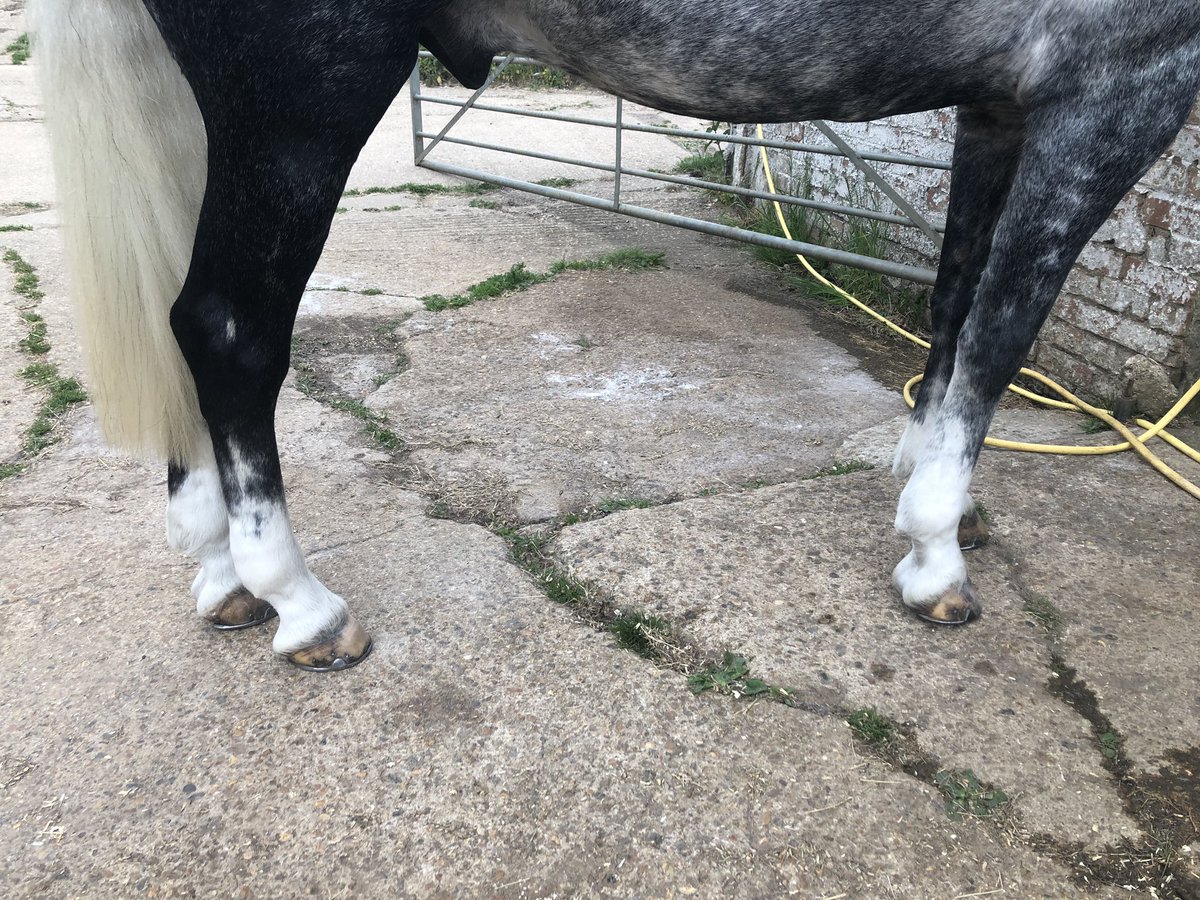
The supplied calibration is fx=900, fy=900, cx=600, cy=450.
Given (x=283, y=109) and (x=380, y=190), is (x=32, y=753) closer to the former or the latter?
(x=283, y=109)

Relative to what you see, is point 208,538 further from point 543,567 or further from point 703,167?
point 703,167

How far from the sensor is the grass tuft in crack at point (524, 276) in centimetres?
363

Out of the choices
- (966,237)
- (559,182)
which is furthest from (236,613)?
(559,182)

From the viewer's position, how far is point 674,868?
50.0 inches

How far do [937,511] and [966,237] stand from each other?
0.66m

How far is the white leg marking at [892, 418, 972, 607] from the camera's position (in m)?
1.76

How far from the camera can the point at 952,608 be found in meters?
1.78

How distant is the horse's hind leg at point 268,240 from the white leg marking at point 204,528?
0.26 feet

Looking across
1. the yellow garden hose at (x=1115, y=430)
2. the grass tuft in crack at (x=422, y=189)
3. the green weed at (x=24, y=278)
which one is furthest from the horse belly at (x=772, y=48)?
the grass tuft in crack at (x=422, y=189)

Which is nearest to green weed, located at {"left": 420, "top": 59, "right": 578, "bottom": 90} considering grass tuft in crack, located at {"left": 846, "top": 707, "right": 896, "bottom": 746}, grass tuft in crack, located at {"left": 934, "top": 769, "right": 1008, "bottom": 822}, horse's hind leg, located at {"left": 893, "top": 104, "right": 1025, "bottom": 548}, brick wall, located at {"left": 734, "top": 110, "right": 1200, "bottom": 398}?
brick wall, located at {"left": 734, "top": 110, "right": 1200, "bottom": 398}

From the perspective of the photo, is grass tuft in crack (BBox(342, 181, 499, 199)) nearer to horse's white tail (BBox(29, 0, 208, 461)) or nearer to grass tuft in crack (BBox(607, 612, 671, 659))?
horse's white tail (BBox(29, 0, 208, 461))

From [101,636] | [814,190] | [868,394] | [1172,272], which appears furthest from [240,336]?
[814,190]

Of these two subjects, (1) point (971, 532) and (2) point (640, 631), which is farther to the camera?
(1) point (971, 532)

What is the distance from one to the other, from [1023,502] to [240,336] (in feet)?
6.03
